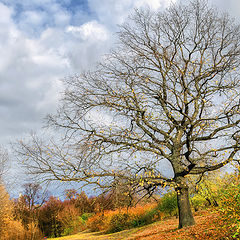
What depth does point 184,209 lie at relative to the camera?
943cm

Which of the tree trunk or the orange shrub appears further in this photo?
the orange shrub

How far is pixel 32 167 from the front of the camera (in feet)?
28.5

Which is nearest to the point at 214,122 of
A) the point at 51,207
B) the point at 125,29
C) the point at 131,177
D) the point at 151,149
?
the point at 151,149

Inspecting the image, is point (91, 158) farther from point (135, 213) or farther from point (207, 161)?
point (135, 213)

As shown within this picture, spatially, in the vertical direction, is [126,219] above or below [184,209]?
below

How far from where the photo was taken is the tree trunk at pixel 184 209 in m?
9.30

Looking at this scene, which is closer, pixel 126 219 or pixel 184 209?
pixel 184 209

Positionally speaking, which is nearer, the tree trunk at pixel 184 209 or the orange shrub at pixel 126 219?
the tree trunk at pixel 184 209

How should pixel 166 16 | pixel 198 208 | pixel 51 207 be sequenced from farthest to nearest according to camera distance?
pixel 51 207 → pixel 198 208 → pixel 166 16

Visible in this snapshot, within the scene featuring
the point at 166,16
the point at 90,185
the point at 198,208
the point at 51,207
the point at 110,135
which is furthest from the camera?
the point at 51,207

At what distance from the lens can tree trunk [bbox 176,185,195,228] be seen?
9305 mm

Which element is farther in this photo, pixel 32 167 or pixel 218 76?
pixel 218 76

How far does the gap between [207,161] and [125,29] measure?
687 cm

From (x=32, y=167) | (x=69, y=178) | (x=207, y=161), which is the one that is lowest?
(x=207, y=161)
